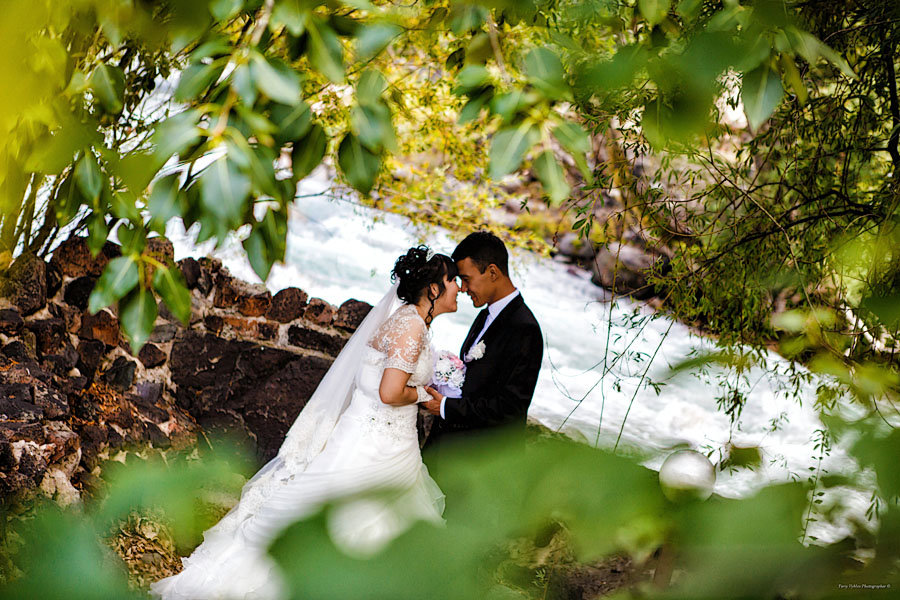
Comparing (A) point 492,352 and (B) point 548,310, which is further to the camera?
(B) point 548,310

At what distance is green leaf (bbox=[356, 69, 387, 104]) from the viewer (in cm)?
69

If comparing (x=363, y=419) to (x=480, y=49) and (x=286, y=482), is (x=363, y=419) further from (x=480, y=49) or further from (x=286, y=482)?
(x=480, y=49)

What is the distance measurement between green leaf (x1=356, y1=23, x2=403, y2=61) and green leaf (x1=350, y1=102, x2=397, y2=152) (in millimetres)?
56

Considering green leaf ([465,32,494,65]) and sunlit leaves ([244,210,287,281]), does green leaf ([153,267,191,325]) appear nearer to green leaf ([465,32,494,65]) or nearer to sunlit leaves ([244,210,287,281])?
sunlit leaves ([244,210,287,281])

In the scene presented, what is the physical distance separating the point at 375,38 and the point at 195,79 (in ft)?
0.63

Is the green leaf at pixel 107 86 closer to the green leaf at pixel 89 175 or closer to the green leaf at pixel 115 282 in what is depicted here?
the green leaf at pixel 89 175

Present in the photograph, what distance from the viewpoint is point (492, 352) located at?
10.2ft

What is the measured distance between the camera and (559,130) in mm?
674

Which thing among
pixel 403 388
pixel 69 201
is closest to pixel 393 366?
pixel 403 388

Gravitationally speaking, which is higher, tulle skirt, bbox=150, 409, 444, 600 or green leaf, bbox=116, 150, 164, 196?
green leaf, bbox=116, 150, 164, 196

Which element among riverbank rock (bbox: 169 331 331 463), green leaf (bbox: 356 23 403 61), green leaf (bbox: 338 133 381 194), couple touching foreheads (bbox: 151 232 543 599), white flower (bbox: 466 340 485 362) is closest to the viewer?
green leaf (bbox: 356 23 403 61)

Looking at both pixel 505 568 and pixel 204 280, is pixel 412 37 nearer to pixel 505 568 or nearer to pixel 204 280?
pixel 204 280

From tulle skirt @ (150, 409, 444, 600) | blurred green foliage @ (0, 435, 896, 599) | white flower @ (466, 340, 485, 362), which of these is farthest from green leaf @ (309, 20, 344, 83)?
white flower @ (466, 340, 485, 362)

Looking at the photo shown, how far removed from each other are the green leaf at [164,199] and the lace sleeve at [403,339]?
7.58 feet
